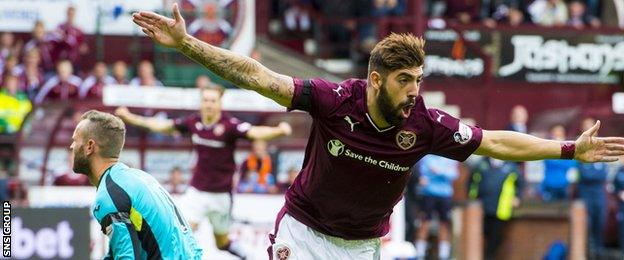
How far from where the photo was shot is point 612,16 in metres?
24.7

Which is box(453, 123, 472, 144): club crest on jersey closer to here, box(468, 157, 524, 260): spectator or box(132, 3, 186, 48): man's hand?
box(132, 3, 186, 48): man's hand

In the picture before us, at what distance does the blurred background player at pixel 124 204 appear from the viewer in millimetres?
7363

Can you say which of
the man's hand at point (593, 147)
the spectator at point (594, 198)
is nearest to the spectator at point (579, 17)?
the spectator at point (594, 198)

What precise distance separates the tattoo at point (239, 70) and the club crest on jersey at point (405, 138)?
69 cm

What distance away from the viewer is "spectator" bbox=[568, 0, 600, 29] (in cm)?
2336

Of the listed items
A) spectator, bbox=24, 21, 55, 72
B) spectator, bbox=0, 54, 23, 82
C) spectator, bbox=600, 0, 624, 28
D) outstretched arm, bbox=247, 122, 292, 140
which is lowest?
outstretched arm, bbox=247, 122, 292, 140

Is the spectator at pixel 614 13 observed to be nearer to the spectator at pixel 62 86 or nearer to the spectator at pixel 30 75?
the spectator at pixel 62 86

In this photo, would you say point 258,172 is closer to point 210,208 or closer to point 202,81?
point 202,81

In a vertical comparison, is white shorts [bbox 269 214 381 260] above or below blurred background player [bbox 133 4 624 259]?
below

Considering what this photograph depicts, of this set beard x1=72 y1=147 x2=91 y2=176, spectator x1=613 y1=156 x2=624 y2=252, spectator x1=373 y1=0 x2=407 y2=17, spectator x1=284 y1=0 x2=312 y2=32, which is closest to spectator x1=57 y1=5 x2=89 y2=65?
spectator x1=284 y1=0 x2=312 y2=32

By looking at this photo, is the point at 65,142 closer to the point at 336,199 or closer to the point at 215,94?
the point at 215,94

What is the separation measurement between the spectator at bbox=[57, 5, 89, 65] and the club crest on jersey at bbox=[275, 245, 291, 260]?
1206 cm

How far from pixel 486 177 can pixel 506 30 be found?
4.20 m

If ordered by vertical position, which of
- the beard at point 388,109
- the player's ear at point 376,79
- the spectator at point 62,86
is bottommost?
the beard at point 388,109
